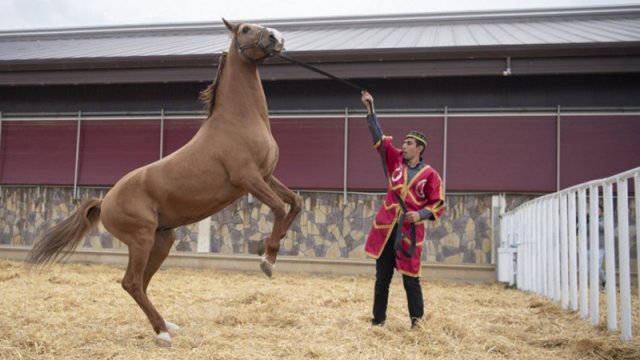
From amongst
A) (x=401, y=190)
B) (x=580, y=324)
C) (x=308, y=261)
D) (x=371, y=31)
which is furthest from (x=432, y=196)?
(x=371, y=31)

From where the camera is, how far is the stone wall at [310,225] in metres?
11.0

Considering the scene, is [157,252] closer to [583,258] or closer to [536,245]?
[583,258]

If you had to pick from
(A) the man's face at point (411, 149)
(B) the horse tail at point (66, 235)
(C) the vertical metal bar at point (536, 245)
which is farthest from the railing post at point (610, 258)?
(B) the horse tail at point (66, 235)

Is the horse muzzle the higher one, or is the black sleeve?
the horse muzzle

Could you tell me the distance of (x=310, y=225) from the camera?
1155 cm

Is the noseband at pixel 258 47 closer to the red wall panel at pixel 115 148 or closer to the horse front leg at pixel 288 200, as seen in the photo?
the horse front leg at pixel 288 200

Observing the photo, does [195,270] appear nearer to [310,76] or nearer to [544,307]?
[310,76]

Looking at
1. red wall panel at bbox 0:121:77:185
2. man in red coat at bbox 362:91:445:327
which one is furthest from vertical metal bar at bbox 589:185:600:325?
red wall panel at bbox 0:121:77:185

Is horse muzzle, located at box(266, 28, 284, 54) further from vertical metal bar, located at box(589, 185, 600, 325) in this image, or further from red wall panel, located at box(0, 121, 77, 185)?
red wall panel, located at box(0, 121, 77, 185)

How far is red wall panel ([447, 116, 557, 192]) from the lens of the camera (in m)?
10.9

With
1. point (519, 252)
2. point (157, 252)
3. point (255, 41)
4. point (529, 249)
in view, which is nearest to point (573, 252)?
point (529, 249)

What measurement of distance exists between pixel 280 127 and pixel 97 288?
16.4 feet

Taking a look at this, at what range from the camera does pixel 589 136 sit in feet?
35.2

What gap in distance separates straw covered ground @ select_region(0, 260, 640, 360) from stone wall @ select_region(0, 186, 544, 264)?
1895 mm
